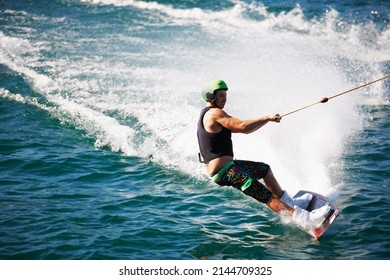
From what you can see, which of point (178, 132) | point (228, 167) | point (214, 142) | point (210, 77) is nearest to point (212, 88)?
point (214, 142)

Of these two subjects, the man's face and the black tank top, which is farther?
the black tank top

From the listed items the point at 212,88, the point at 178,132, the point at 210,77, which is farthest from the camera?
the point at 210,77

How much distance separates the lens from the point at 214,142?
272 inches

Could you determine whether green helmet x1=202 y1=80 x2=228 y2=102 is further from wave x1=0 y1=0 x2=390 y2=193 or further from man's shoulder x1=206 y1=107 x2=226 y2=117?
wave x1=0 y1=0 x2=390 y2=193

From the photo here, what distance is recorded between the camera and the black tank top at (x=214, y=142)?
6.88 metres

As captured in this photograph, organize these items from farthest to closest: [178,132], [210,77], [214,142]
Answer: [210,77] → [178,132] → [214,142]

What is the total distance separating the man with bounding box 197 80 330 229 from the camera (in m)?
6.76

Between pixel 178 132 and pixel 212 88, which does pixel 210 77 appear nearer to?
pixel 178 132

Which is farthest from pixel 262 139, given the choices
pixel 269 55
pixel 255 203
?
pixel 269 55

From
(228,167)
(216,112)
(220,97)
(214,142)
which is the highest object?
(220,97)

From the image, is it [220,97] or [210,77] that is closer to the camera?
[220,97]

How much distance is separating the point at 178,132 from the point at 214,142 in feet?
12.9

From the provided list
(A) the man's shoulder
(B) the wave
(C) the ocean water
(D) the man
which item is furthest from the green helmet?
(B) the wave

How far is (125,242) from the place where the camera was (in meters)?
6.70
